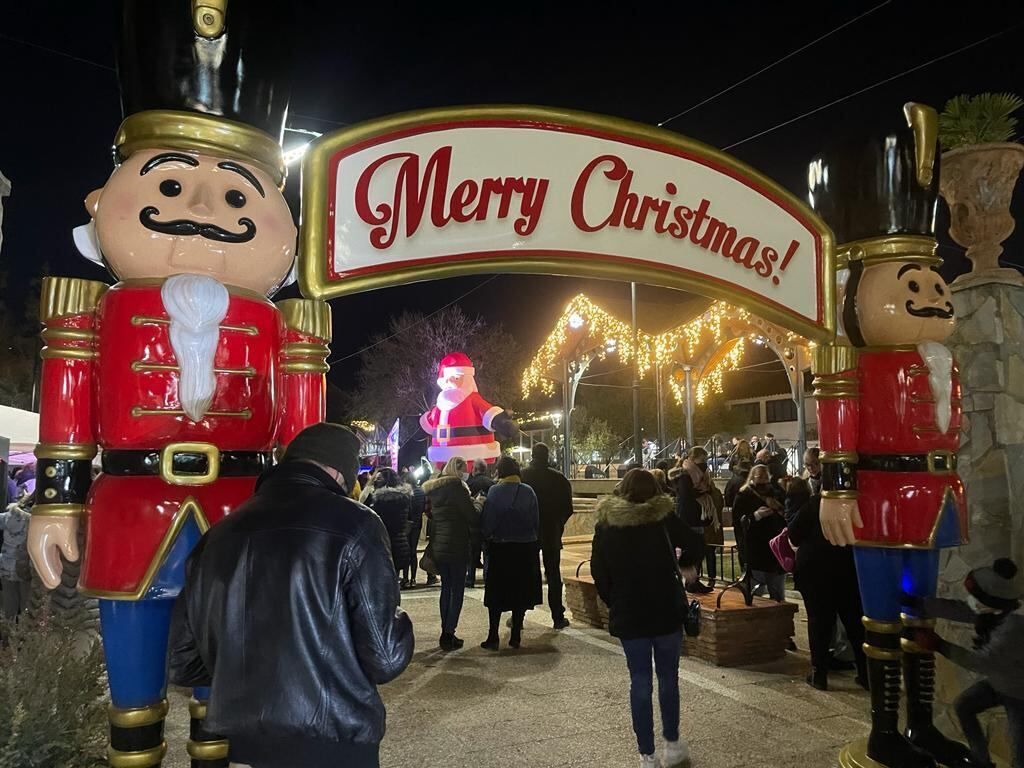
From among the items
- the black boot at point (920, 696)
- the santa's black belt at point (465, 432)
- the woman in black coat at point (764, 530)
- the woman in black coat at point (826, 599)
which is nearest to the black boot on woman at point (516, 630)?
the woman in black coat at point (764, 530)

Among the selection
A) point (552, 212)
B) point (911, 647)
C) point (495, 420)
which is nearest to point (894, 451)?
point (911, 647)

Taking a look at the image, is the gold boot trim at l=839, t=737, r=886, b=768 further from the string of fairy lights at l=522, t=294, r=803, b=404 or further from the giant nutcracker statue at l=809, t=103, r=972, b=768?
the string of fairy lights at l=522, t=294, r=803, b=404

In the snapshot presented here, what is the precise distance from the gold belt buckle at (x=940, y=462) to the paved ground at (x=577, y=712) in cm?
173

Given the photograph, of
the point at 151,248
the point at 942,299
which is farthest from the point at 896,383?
the point at 151,248

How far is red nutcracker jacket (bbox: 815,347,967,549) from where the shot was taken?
385 cm

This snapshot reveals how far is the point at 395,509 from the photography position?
934 centimetres

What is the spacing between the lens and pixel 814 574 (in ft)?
19.0

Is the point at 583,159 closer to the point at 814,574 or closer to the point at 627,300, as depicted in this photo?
the point at 814,574

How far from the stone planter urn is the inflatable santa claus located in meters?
7.55

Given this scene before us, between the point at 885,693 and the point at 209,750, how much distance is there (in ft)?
10.3

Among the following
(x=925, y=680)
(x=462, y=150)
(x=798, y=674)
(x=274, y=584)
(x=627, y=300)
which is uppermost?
(x=627, y=300)

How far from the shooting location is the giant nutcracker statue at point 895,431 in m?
3.85

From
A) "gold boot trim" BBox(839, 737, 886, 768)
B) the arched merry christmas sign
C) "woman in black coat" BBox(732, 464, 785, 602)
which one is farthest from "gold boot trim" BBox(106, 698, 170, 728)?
"woman in black coat" BBox(732, 464, 785, 602)

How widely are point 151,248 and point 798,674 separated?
551 cm
